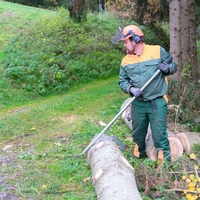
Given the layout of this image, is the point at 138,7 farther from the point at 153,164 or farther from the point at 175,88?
the point at 153,164

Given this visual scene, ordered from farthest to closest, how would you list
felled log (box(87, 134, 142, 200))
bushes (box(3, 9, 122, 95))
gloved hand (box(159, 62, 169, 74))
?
bushes (box(3, 9, 122, 95)), gloved hand (box(159, 62, 169, 74)), felled log (box(87, 134, 142, 200))

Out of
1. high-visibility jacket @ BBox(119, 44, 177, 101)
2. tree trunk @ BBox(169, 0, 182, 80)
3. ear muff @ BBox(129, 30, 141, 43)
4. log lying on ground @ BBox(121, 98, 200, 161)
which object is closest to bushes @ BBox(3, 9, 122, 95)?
tree trunk @ BBox(169, 0, 182, 80)

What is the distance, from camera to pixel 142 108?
189 inches

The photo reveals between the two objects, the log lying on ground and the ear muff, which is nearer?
the ear muff

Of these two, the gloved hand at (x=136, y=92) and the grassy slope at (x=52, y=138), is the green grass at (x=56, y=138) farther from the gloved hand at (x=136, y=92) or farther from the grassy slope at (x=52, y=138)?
the gloved hand at (x=136, y=92)

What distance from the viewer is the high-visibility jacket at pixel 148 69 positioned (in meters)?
4.61

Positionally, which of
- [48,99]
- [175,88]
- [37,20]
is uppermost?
[37,20]

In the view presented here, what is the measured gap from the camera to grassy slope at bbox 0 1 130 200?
15.1 ft

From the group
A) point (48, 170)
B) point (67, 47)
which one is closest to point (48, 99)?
point (67, 47)

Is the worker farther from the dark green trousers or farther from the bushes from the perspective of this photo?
the bushes

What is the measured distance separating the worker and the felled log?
0.67m

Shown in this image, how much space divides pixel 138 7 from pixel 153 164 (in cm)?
909

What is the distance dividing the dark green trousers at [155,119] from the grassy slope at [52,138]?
1035 mm

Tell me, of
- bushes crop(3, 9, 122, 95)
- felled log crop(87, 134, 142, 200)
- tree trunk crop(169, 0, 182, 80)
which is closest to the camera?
felled log crop(87, 134, 142, 200)
